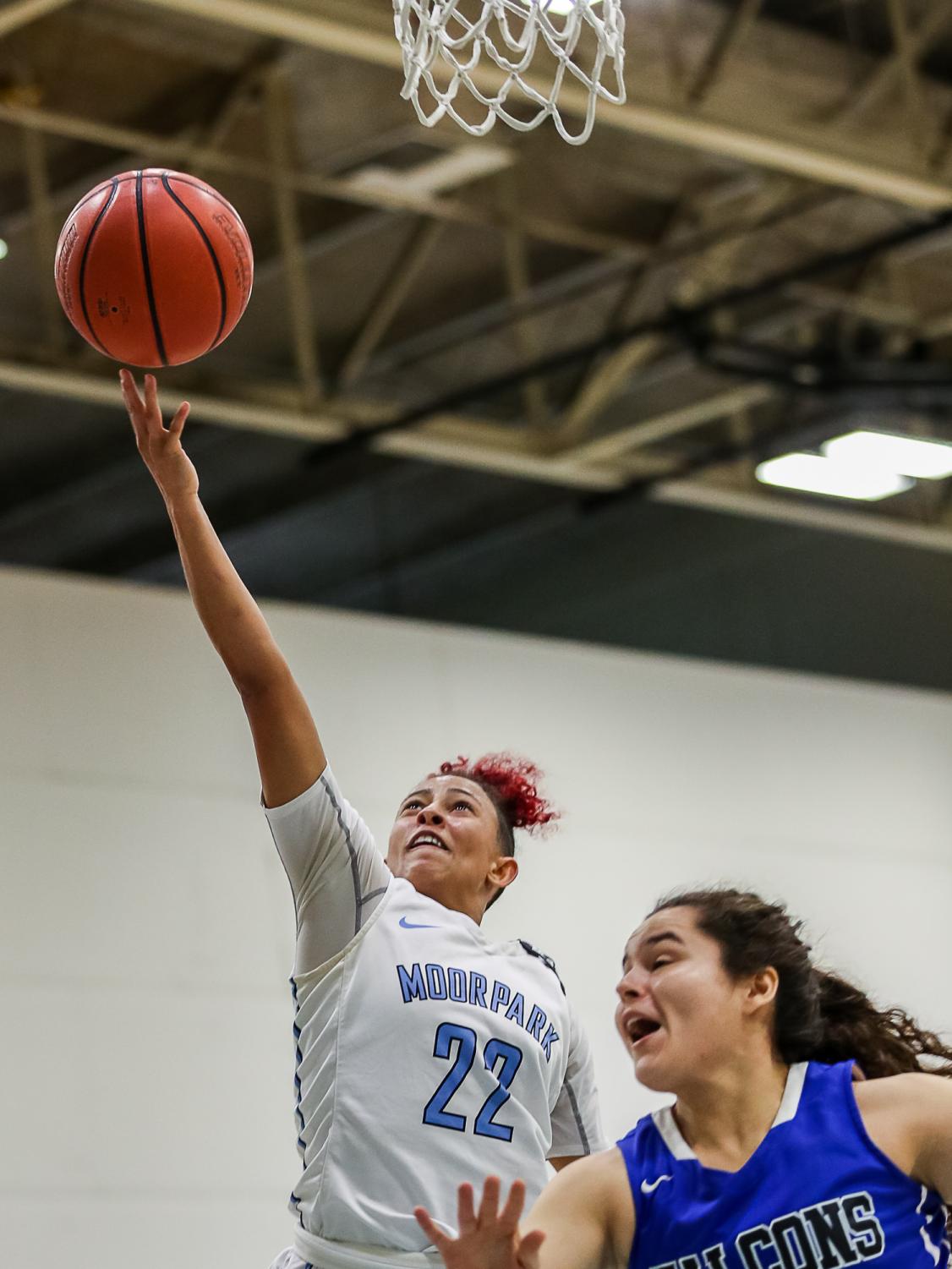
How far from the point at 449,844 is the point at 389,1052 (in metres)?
0.40

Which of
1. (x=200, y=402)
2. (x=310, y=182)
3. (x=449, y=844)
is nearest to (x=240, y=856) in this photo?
(x=200, y=402)

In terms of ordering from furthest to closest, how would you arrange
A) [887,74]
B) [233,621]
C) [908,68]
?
[887,74]
[908,68]
[233,621]

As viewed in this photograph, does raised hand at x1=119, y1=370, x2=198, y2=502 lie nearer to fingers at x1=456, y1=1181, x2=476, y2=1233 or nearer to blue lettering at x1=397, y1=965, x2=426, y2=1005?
blue lettering at x1=397, y1=965, x2=426, y2=1005

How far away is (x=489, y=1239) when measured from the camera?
2287 millimetres

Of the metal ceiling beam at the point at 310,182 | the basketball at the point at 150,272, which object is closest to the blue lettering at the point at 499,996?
the basketball at the point at 150,272

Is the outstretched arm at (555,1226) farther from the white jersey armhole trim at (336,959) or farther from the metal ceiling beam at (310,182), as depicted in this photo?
the metal ceiling beam at (310,182)

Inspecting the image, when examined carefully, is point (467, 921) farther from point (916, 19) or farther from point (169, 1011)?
point (916, 19)

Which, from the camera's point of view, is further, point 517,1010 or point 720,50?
point 720,50

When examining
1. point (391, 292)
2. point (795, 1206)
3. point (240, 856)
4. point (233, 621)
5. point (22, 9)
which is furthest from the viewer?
point (391, 292)

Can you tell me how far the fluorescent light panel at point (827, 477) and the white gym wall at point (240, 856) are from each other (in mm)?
971

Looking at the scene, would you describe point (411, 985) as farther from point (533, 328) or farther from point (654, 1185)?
point (533, 328)

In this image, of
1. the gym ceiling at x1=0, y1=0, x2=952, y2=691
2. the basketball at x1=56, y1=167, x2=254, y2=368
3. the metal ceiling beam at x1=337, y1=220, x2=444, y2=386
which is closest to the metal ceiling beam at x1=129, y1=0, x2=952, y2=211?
the gym ceiling at x1=0, y1=0, x2=952, y2=691

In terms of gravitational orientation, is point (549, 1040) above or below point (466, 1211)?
above

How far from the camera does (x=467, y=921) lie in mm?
3230
